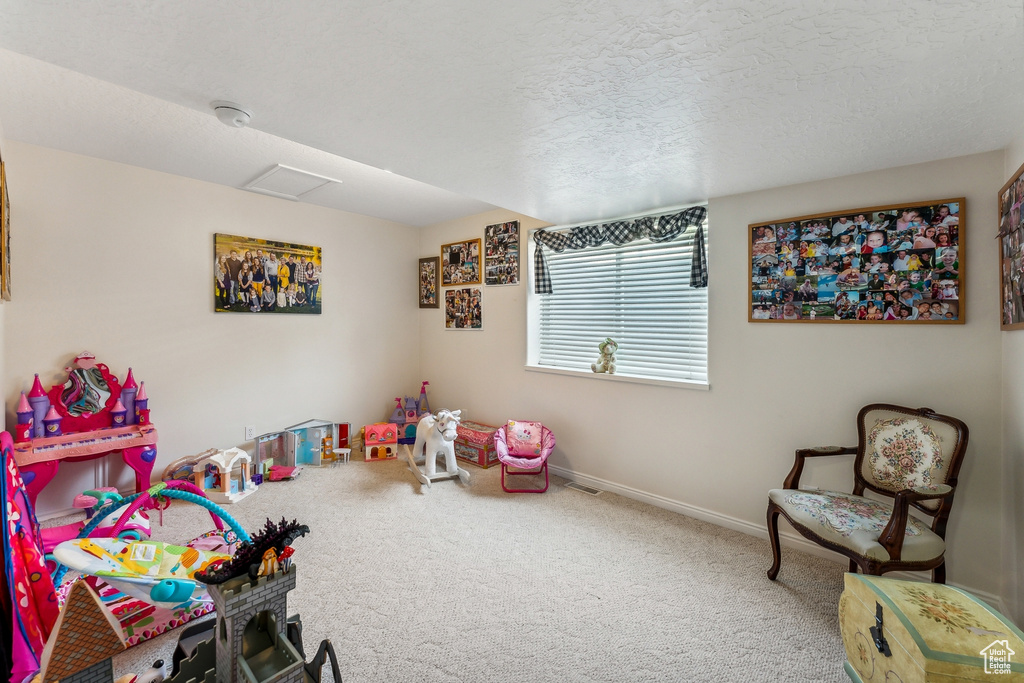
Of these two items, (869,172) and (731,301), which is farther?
(731,301)

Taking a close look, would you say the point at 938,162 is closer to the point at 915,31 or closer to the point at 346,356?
the point at 915,31

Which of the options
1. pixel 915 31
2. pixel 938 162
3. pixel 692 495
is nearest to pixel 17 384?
pixel 692 495

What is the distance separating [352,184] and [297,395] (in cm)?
208

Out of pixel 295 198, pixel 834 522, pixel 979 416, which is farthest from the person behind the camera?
pixel 295 198

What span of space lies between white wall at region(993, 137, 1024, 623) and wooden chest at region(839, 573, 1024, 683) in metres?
0.85

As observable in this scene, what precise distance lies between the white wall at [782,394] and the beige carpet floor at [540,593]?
366mm

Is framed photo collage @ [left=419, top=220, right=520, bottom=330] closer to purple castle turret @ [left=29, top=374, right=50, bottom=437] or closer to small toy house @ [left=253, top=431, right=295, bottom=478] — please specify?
small toy house @ [left=253, top=431, right=295, bottom=478]

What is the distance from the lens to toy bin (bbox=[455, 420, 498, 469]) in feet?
12.8

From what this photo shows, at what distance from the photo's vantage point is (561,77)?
142 cm

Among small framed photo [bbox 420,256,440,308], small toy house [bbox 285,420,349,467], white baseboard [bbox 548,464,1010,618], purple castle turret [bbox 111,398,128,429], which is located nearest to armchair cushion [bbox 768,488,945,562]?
white baseboard [bbox 548,464,1010,618]

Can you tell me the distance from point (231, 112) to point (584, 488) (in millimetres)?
3249

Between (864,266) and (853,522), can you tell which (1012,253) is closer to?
(864,266)

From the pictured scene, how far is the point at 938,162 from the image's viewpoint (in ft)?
6.95

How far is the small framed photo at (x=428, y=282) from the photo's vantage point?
15.8 feet
